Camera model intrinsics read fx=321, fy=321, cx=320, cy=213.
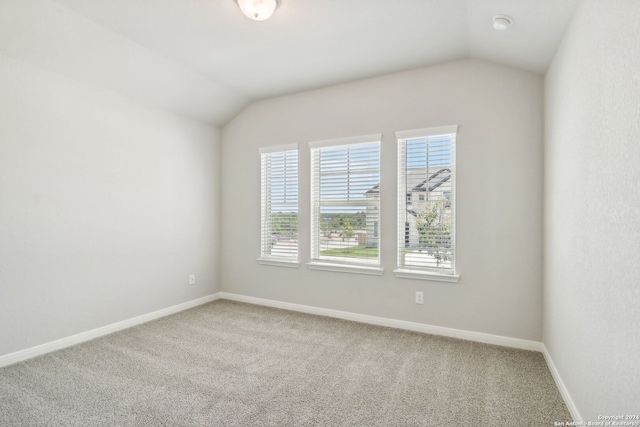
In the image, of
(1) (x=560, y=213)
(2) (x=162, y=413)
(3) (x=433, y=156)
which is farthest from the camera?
(3) (x=433, y=156)

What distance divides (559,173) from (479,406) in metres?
1.79

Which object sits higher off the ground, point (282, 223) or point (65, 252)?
point (282, 223)

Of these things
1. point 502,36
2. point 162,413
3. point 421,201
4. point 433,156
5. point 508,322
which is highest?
point 502,36

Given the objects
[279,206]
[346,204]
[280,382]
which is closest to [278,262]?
[279,206]

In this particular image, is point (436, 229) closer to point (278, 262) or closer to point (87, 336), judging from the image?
point (278, 262)

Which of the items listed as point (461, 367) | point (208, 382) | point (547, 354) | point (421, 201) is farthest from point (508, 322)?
point (208, 382)

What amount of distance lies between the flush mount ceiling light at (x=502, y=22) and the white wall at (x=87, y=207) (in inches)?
144

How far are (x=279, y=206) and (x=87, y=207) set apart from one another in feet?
7.09

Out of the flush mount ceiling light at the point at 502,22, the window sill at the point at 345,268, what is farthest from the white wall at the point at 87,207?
the flush mount ceiling light at the point at 502,22

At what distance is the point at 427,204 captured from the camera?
137 inches

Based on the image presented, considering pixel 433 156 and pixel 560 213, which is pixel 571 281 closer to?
pixel 560 213

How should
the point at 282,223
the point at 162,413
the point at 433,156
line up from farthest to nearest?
the point at 282,223
the point at 433,156
the point at 162,413

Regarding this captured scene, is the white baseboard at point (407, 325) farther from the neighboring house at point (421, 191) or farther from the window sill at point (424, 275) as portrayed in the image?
the neighboring house at point (421, 191)

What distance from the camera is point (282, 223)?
443 centimetres
